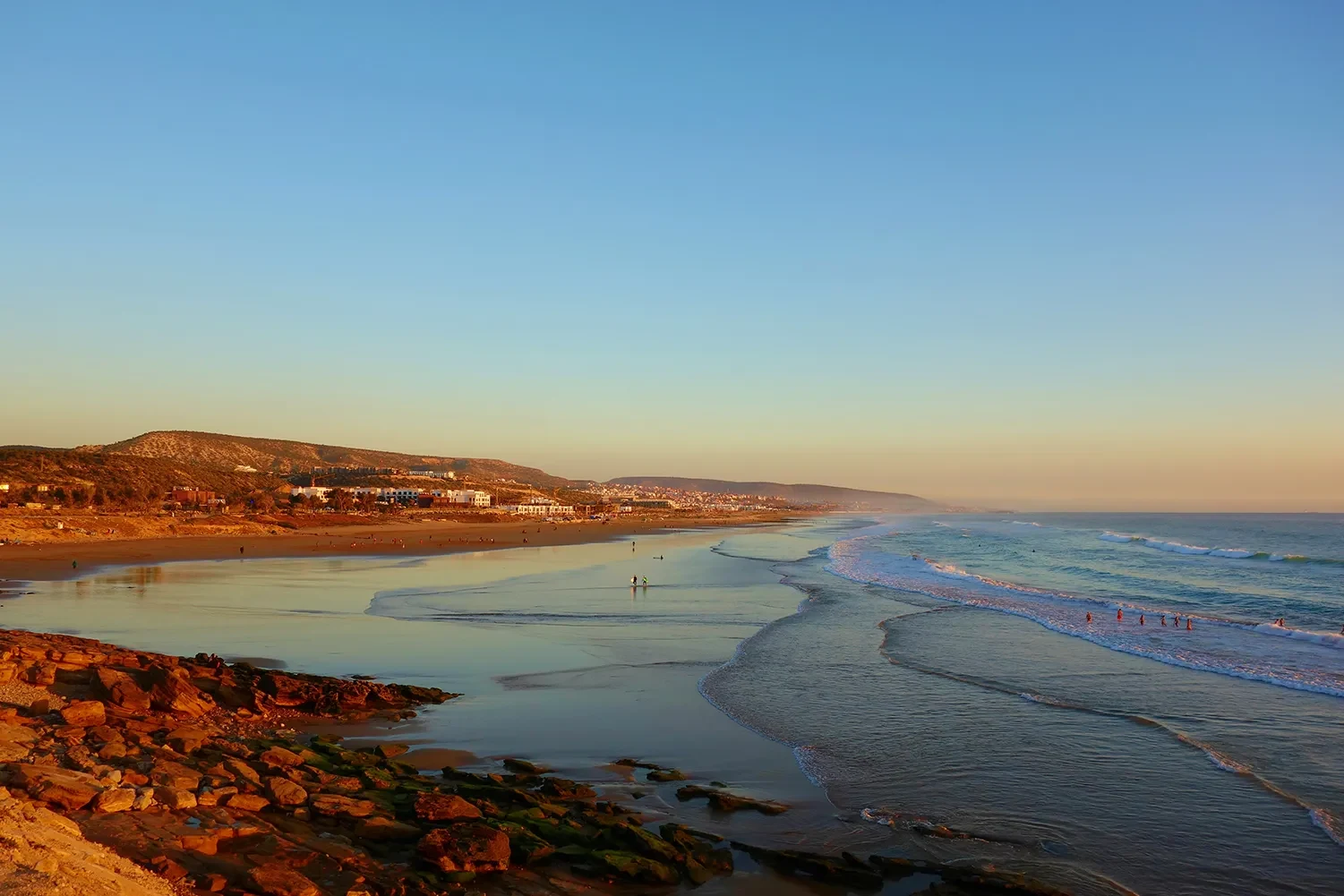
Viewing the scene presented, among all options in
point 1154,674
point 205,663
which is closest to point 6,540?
point 205,663

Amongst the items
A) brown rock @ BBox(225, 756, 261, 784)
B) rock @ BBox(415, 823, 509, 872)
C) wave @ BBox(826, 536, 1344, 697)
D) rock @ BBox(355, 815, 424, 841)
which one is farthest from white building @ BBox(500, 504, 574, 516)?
rock @ BBox(415, 823, 509, 872)

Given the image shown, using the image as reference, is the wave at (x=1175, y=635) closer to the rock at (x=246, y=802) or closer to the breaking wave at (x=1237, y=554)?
the rock at (x=246, y=802)

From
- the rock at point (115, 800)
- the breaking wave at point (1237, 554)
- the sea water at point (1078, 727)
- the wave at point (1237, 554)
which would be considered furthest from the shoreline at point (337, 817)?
the breaking wave at point (1237, 554)

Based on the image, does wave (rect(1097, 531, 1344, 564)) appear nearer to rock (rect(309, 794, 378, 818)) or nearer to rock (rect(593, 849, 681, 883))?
rock (rect(593, 849, 681, 883))

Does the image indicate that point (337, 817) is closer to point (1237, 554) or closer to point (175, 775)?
point (175, 775)

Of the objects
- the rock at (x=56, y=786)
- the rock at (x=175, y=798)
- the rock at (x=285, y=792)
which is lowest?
the rock at (x=285, y=792)

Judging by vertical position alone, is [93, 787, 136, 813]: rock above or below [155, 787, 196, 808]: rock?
above
